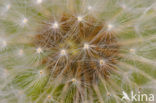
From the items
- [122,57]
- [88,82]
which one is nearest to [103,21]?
[122,57]

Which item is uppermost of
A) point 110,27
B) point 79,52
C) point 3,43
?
point 110,27

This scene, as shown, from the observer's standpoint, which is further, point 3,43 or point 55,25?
point 3,43

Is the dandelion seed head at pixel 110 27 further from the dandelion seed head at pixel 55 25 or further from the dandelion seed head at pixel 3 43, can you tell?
the dandelion seed head at pixel 3 43

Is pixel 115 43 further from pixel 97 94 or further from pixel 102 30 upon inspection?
pixel 97 94

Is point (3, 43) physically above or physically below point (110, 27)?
below

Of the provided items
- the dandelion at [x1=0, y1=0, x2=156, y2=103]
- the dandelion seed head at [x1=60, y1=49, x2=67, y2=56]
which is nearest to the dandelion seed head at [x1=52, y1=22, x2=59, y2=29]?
the dandelion at [x1=0, y1=0, x2=156, y2=103]

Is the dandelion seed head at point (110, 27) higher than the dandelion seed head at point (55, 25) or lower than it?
lower

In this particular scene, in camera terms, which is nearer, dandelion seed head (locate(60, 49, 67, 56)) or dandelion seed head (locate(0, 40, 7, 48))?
dandelion seed head (locate(60, 49, 67, 56))

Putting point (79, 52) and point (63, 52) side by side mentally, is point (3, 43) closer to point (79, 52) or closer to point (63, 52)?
point (63, 52)

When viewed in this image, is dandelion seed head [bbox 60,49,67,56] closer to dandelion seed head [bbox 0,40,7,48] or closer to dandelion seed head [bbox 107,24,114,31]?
dandelion seed head [bbox 107,24,114,31]

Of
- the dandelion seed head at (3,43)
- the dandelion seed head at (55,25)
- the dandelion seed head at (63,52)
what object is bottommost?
the dandelion seed head at (63,52)

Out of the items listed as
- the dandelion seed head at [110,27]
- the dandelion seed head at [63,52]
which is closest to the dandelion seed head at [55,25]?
the dandelion seed head at [63,52]

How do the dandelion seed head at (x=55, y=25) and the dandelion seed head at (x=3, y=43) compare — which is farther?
the dandelion seed head at (x=3, y=43)

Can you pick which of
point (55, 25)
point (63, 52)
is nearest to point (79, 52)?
point (63, 52)
